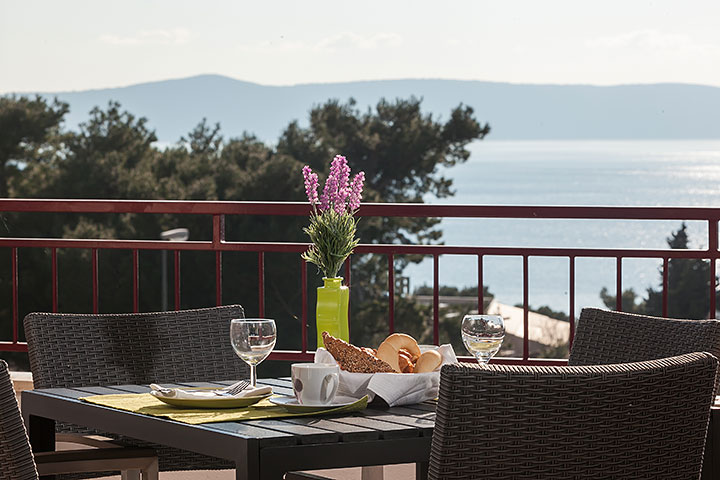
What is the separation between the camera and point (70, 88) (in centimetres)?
2947

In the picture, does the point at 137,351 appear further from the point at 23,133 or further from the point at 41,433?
the point at 23,133

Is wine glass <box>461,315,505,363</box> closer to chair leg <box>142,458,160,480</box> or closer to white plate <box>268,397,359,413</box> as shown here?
white plate <box>268,397,359,413</box>

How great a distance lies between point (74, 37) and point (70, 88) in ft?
5.51

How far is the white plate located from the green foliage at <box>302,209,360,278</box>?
1.44ft

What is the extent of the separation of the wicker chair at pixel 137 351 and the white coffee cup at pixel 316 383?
0.57m

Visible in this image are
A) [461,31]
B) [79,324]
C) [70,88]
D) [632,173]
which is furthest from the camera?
[632,173]

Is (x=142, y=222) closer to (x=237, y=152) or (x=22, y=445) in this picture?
(x=237, y=152)

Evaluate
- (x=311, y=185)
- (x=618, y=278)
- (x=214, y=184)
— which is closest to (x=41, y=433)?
(x=311, y=185)

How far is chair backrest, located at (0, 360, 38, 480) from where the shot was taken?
1.60m

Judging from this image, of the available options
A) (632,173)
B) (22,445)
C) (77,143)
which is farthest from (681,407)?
(632,173)

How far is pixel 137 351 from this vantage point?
8.45 ft

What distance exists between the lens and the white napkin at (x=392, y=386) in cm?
196

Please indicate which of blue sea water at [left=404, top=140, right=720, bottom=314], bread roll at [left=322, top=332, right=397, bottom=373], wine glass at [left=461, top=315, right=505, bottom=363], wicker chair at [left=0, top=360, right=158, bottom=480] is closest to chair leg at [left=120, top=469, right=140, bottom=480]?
wicker chair at [left=0, top=360, right=158, bottom=480]

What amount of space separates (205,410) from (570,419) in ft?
2.30
